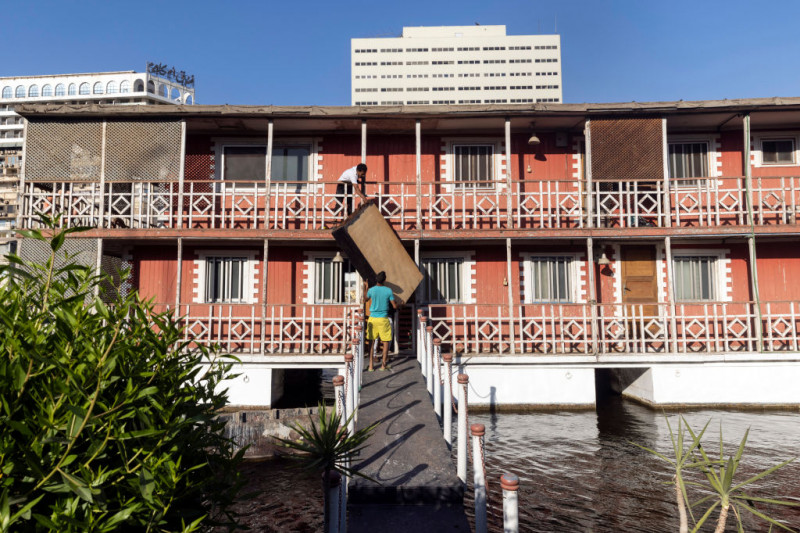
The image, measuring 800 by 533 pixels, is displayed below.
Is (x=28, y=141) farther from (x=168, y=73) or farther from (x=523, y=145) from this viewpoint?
(x=168, y=73)

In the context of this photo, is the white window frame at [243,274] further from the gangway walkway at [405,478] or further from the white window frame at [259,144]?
the gangway walkway at [405,478]

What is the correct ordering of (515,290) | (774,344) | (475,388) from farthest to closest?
(515,290) < (774,344) < (475,388)

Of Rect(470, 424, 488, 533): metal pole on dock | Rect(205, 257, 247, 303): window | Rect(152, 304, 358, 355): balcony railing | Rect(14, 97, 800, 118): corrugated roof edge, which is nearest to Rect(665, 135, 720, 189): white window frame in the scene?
Rect(14, 97, 800, 118): corrugated roof edge

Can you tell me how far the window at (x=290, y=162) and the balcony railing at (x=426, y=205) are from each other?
16.7 inches

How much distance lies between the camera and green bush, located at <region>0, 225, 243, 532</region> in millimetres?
2393

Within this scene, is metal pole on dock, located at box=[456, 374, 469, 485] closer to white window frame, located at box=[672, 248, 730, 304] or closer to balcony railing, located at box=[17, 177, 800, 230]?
balcony railing, located at box=[17, 177, 800, 230]

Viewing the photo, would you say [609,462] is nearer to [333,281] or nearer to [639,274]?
[639,274]

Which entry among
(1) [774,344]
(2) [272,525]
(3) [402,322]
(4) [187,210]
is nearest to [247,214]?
(4) [187,210]

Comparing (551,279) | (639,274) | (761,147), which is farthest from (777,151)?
(551,279)

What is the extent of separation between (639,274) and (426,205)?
689 cm

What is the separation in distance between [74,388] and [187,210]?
1317 centimetres

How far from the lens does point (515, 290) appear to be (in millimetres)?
14828

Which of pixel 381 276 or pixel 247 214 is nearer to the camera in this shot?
pixel 381 276

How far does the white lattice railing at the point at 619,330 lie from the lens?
1255 cm
